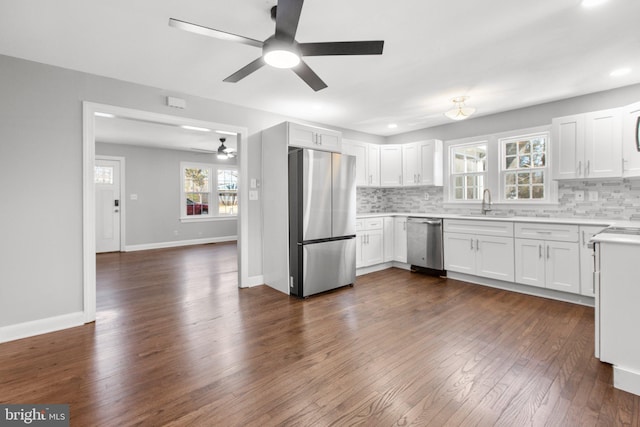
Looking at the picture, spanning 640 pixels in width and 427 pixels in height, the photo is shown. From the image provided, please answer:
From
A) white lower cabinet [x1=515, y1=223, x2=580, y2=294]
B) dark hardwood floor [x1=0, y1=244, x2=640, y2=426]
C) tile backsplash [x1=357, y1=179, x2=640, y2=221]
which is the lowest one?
dark hardwood floor [x1=0, y1=244, x2=640, y2=426]

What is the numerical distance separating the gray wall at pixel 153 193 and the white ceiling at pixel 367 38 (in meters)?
4.73

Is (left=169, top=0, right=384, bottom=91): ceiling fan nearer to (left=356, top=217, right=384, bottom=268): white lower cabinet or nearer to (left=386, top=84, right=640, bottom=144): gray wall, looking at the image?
(left=356, top=217, right=384, bottom=268): white lower cabinet

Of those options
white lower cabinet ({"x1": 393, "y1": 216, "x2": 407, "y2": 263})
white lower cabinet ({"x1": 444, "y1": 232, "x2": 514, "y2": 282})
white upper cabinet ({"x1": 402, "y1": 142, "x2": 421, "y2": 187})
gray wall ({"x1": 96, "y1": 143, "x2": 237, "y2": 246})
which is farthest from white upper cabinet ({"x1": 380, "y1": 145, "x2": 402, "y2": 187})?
gray wall ({"x1": 96, "y1": 143, "x2": 237, "y2": 246})

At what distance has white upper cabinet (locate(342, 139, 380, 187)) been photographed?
17.1 ft

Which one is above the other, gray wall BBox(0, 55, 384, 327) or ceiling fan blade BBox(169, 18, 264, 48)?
ceiling fan blade BBox(169, 18, 264, 48)

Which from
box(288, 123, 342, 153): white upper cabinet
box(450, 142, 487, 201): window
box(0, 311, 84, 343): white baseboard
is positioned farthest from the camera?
box(450, 142, 487, 201): window

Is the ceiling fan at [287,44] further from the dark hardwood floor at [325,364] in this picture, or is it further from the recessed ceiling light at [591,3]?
the dark hardwood floor at [325,364]

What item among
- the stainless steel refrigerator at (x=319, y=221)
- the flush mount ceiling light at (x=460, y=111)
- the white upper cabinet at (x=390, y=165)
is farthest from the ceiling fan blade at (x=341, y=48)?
the white upper cabinet at (x=390, y=165)

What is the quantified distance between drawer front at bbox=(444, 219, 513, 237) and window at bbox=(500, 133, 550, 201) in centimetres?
74

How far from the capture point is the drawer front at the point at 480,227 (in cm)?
386

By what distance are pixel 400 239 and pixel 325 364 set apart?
3.27 metres

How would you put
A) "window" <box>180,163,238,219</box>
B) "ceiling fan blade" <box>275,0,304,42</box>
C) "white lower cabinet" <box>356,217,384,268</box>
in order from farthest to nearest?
"window" <box>180,163,238,219</box>
"white lower cabinet" <box>356,217,384,268</box>
"ceiling fan blade" <box>275,0,304,42</box>

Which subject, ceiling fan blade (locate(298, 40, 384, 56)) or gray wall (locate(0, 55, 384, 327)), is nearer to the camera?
ceiling fan blade (locate(298, 40, 384, 56))

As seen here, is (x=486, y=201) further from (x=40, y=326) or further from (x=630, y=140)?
(x=40, y=326)
